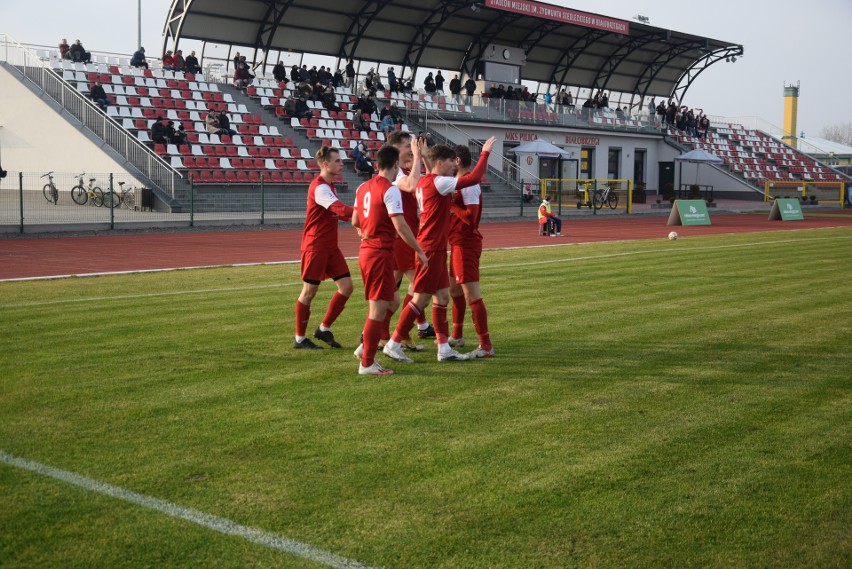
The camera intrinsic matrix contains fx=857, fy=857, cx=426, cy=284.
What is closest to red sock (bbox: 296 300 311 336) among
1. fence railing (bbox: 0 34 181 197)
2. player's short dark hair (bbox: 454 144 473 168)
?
player's short dark hair (bbox: 454 144 473 168)

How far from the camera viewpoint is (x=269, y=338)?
9.00 meters

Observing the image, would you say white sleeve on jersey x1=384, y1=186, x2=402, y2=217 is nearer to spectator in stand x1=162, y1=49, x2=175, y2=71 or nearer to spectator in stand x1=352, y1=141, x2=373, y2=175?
spectator in stand x1=352, y1=141, x2=373, y2=175

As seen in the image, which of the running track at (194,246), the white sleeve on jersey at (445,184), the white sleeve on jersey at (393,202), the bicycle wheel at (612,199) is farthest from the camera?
the bicycle wheel at (612,199)

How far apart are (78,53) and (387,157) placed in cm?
3081

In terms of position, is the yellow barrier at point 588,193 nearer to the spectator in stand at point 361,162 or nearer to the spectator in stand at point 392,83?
the spectator in stand at point 361,162

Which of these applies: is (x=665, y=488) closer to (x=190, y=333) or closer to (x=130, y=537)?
(x=130, y=537)

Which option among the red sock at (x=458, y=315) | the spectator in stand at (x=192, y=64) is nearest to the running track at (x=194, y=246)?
the red sock at (x=458, y=315)

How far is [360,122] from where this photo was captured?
128 ft

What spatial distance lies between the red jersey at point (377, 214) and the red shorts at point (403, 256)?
1163mm

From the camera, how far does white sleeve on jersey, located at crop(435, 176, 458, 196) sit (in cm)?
770

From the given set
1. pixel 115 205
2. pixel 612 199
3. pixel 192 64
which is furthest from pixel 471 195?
pixel 612 199

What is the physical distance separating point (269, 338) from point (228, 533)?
5.05 metres

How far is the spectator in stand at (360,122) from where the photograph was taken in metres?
38.8

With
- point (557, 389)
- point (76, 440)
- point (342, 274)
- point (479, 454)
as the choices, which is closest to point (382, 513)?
point (479, 454)
